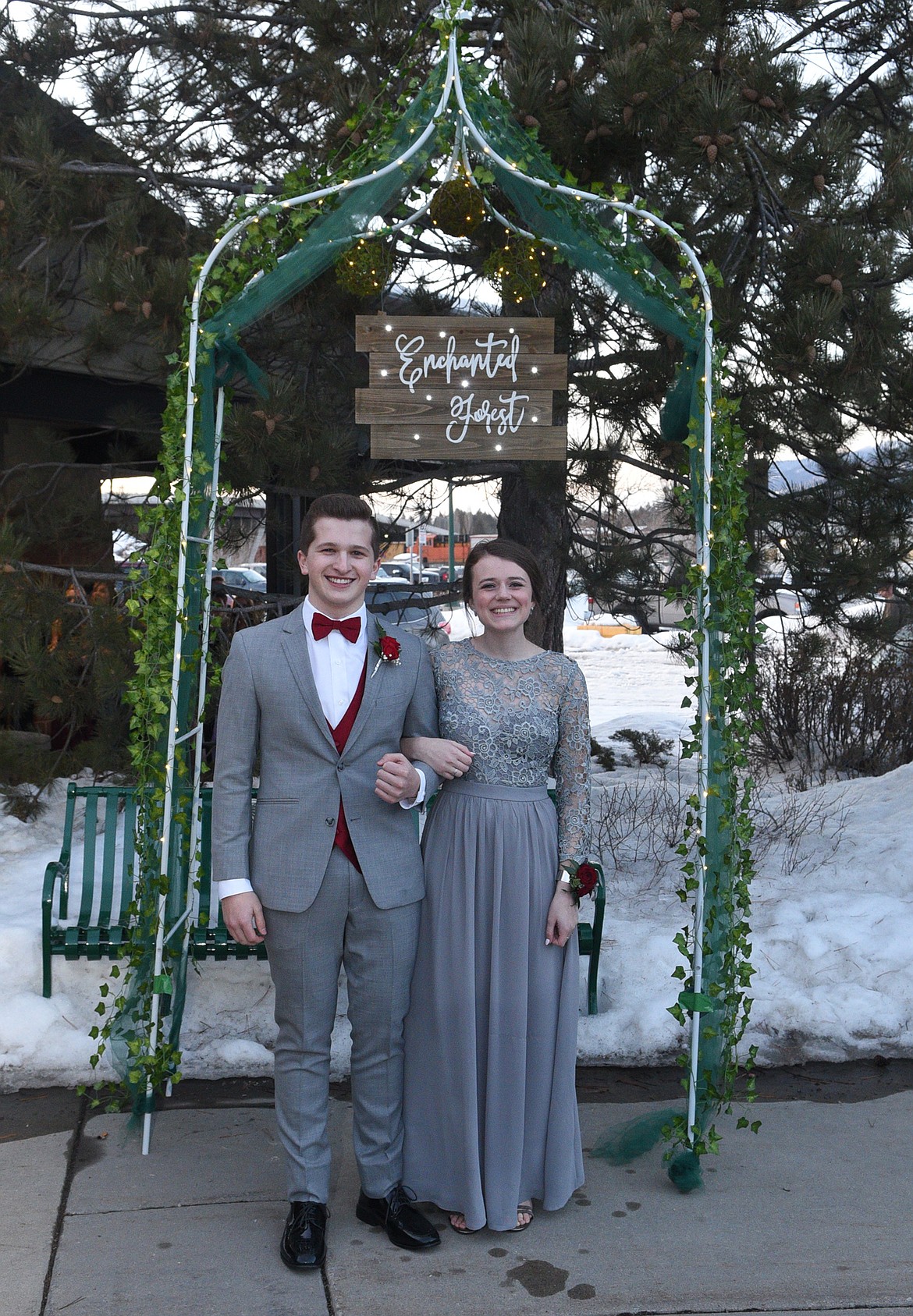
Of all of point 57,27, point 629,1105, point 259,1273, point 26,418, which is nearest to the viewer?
point 259,1273

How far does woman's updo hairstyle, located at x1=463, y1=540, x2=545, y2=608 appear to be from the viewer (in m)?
3.16

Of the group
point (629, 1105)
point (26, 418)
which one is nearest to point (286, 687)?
point (629, 1105)

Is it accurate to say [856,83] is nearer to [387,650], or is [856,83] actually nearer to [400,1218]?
[387,650]

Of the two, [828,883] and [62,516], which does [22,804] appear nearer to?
[62,516]

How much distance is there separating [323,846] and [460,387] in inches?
70.6

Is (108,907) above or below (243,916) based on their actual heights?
below

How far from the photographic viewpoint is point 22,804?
5.92 meters

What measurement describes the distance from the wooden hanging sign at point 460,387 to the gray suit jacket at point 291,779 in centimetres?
123

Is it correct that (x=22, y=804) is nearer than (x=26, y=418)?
Yes

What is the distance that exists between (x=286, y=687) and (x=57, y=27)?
4.55 meters

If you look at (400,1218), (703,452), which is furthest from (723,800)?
(400,1218)

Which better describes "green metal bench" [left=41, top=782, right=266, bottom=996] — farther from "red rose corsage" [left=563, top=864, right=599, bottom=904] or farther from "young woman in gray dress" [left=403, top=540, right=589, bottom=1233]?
"red rose corsage" [left=563, top=864, right=599, bottom=904]

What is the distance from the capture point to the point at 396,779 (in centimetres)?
292

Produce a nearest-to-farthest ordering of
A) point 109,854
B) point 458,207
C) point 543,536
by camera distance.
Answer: point 458,207
point 109,854
point 543,536
